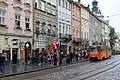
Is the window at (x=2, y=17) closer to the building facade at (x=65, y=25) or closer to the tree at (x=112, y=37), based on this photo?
the building facade at (x=65, y=25)

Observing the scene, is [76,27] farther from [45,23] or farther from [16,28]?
[16,28]

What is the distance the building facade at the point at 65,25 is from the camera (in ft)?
185

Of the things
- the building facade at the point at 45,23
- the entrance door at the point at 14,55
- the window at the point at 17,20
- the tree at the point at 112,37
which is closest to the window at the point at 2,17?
the window at the point at 17,20

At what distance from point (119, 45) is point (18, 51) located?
502 ft

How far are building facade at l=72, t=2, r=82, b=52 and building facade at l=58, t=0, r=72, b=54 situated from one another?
104 inches

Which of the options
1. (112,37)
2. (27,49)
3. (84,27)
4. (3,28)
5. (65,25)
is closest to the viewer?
(3,28)

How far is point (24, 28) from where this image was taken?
39.9 meters

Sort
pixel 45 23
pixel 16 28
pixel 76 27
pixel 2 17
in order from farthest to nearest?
pixel 76 27 → pixel 45 23 → pixel 16 28 → pixel 2 17

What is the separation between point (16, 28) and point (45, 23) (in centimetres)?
1065

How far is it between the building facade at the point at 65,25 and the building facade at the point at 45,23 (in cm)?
268

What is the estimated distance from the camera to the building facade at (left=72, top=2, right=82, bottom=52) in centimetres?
6612

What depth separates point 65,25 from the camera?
60031mm

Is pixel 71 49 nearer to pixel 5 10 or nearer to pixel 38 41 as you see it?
pixel 38 41

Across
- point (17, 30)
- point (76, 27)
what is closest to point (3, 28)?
point (17, 30)
